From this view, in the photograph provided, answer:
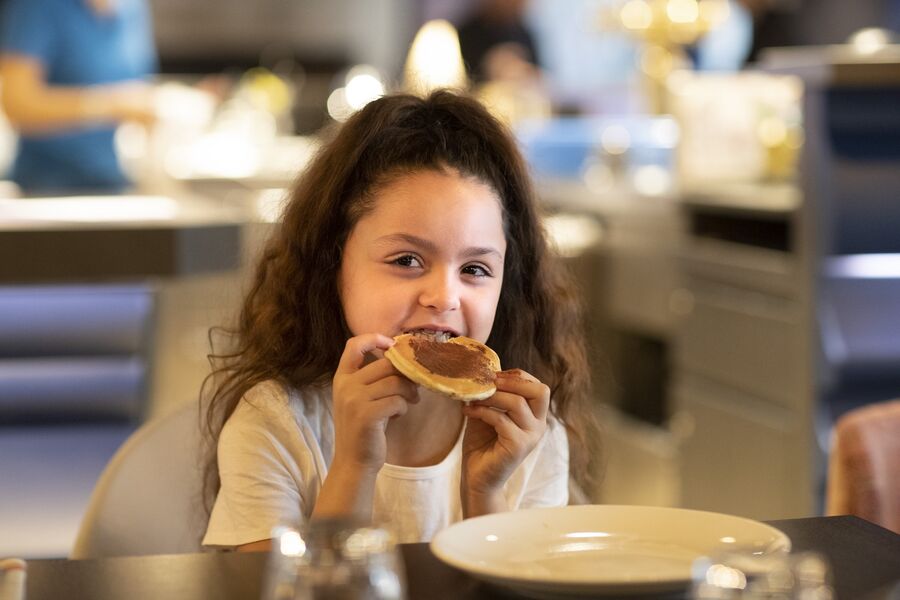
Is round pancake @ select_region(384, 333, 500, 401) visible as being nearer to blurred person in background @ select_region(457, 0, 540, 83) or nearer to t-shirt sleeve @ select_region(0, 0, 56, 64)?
t-shirt sleeve @ select_region(0, 0, 56, 64)

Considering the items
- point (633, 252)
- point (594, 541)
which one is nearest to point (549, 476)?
point (594, 541)

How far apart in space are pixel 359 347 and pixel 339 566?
1.88ft

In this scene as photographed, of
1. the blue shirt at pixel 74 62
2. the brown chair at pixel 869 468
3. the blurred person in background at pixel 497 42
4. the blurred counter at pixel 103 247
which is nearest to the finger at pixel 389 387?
the brown chair at pixel 869 468

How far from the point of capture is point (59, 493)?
2184 millimetres

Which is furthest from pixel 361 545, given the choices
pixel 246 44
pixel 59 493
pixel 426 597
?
pixel 246 44

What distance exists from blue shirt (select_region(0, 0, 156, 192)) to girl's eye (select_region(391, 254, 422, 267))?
1728mm

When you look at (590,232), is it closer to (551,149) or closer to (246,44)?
(551,149)

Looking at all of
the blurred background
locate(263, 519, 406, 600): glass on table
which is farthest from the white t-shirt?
locate(263, 519, 406, 600): glass on table

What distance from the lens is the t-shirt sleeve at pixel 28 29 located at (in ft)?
8.98

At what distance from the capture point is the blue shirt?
2.76 meters

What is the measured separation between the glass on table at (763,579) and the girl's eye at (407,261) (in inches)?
26.4

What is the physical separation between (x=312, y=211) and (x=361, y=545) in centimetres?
80

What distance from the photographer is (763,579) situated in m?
0.62

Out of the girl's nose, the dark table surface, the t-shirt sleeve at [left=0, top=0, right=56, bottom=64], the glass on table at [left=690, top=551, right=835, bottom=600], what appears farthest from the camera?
the t-shirt sleeve at [left=0, top=0, right=56, bottom=64]
